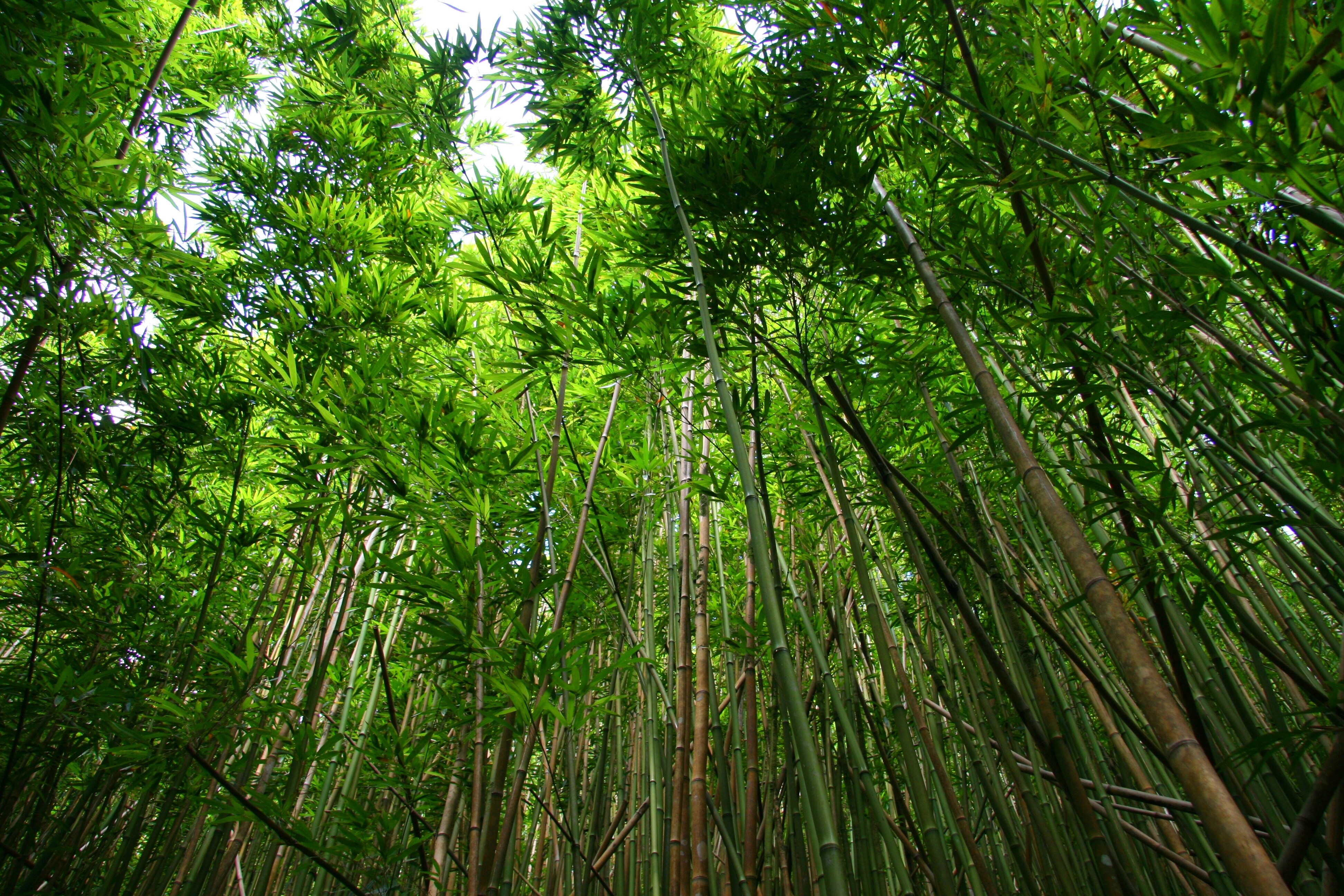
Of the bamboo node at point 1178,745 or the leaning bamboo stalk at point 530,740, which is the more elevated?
the leaning bamboo stalk at point 530,740

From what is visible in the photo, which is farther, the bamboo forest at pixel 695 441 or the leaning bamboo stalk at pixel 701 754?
the leaning bamboo stalk at pixel 701 754

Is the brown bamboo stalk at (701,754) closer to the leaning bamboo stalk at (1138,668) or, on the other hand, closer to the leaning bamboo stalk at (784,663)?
the leaning bamboo stalk at (784,663)

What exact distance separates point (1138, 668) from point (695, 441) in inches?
63.9

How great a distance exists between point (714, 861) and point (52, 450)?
249 cm

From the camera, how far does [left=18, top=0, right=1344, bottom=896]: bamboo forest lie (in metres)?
1.09

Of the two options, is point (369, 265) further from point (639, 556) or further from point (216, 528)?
point (639, 556)

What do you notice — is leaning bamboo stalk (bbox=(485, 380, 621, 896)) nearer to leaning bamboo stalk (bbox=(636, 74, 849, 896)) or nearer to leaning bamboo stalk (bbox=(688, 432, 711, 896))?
leaning bamboo stalk (bbox=(688, 432, 711, 896))

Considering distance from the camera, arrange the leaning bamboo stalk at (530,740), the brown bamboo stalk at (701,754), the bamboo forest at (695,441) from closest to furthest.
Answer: the bamboo forest at (695,441) < the leaning bamboo stalk at (530,740) < the brown bamboo stalk at (701,754)

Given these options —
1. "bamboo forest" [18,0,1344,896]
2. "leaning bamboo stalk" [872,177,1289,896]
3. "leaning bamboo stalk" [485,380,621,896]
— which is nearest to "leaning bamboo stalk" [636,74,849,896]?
"bamboo forest" [18,0,1344,896]

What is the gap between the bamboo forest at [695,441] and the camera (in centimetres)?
109

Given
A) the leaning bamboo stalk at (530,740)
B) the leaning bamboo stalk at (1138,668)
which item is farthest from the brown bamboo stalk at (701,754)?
the leaning bamboo stalk at (1138,668)

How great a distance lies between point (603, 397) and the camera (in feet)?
8.03

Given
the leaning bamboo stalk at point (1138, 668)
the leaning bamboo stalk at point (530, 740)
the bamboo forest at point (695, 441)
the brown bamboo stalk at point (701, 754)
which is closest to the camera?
the leaning bamboo stalk at point (1138, 668)

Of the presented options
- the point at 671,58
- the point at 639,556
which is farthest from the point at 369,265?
the point at 639,556
